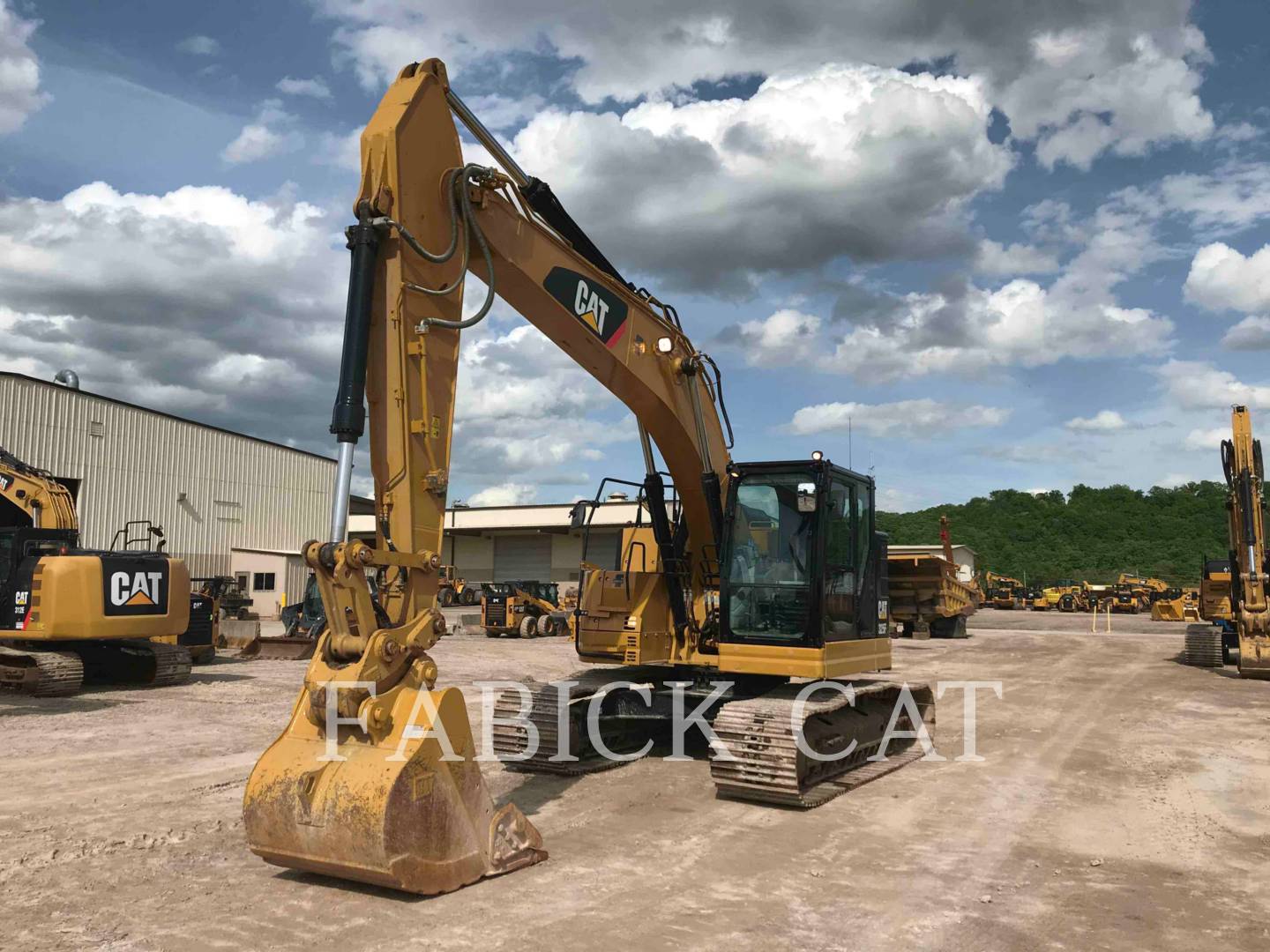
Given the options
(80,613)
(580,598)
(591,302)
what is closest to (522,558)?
(80,613)

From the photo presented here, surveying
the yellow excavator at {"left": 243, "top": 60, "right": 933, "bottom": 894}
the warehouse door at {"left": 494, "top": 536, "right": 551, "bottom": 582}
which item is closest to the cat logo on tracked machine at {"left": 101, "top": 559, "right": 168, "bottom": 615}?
the yellow excavator at {"left": 243, "top": 60, "right": 933, "bottom": 894}

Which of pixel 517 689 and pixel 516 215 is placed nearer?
pixel 516 215

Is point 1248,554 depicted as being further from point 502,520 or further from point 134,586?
point 502,520

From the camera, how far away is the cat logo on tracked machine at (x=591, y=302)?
25.9 feet

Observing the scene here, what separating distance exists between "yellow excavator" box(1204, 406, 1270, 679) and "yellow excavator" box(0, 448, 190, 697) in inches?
708

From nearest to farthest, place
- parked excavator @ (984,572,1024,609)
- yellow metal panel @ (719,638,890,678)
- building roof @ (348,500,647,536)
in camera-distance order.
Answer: yellow metal panel @ (719,638,890,678), building roof @ (348,500,647,536), parked excavator @ (984,572,1024,609)

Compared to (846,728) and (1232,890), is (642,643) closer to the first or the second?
(846,728)

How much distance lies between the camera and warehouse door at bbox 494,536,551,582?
5088cm

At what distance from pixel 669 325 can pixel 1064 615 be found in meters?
44.9

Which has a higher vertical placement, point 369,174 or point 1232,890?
point 369,174

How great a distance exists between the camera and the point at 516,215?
24.6 ft

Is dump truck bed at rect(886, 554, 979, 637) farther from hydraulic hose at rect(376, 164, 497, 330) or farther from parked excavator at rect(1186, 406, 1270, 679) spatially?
hydraulic hose at rect(376, 164, 497, 330)

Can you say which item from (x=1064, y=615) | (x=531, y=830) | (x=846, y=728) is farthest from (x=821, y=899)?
(x=1064, y=615)

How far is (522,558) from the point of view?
169 ft
